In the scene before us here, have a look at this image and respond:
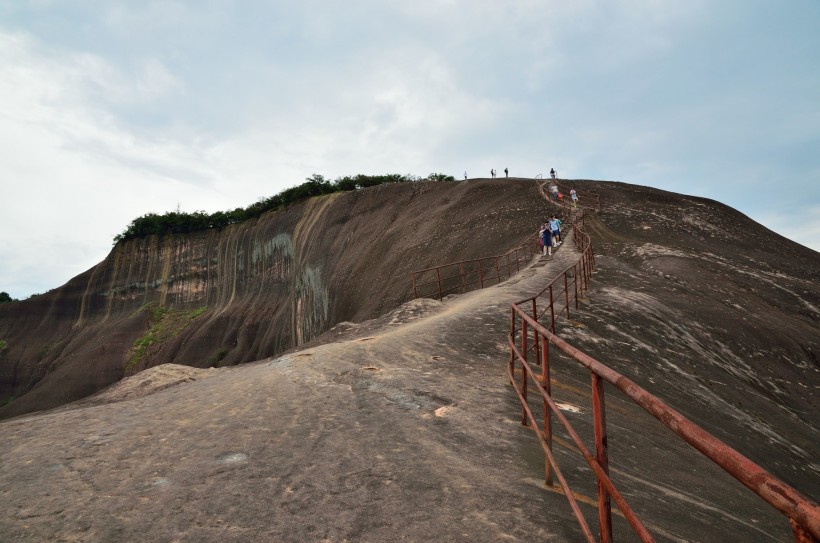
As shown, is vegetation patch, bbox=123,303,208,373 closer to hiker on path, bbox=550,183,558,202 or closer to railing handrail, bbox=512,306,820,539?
hiker on path, bbox=550,183,558,202

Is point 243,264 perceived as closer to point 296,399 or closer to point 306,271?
point 306,271

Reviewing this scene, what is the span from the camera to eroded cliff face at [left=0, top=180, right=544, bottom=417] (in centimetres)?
2650

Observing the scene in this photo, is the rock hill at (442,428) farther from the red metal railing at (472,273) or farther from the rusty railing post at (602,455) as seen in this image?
the red metal railing at (472,273)

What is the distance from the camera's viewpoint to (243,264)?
154ft

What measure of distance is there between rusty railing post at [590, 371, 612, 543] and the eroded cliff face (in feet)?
58.4

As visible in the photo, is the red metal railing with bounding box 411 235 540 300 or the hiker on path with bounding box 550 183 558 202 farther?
the hiker on path with bounding box 550 183 558 202

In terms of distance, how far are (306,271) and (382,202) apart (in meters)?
7.75

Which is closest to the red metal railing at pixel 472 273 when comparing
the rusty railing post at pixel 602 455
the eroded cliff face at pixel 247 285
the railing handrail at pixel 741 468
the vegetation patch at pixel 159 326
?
the eroded cliff face at pixel 247 285

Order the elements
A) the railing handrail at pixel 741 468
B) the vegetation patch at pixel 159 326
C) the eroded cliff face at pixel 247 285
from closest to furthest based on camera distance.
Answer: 1. the railing handrail at pixel 741 468
2. the eroded cliff face at pixel 247 285
3. the vegetation patch at pixel 159 326

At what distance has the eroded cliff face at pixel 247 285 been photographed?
26.5 metres

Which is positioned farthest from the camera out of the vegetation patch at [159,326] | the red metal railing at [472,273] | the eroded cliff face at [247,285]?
the vegetation patch at [159,326]

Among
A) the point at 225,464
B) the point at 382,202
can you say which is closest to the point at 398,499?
the point at 225,464

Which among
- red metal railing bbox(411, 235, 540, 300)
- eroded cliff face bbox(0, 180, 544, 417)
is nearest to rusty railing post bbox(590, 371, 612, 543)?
red metal railing bbox(411, 235, 540, 300)

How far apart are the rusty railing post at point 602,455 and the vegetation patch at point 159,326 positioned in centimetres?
4695
